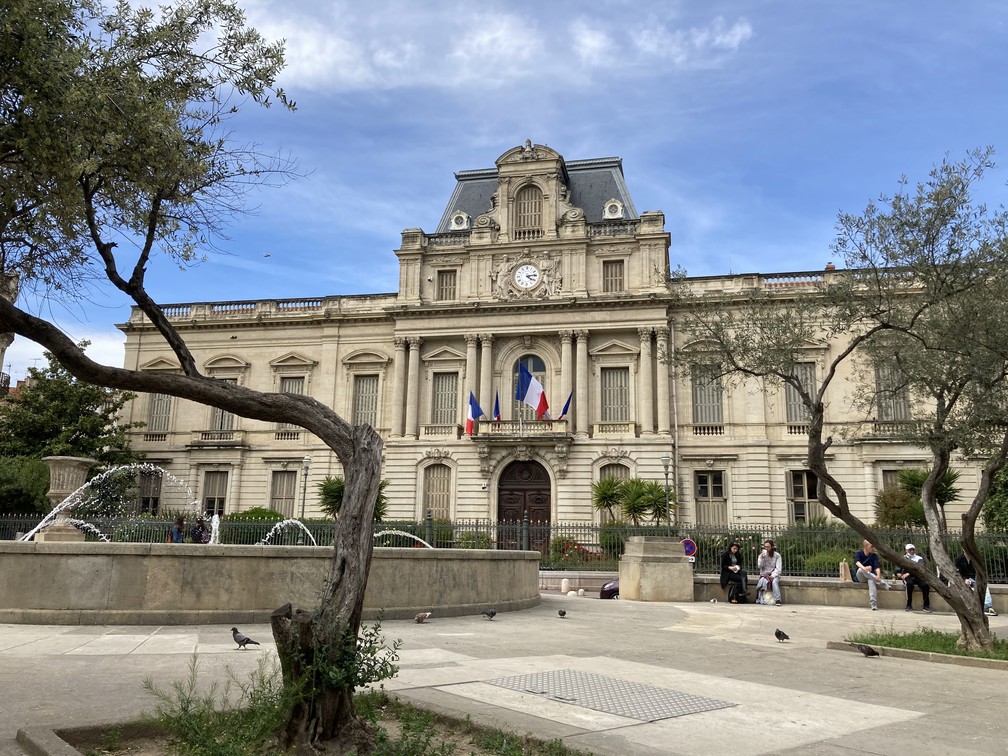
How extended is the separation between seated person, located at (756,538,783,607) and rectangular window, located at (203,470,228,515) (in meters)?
28.0

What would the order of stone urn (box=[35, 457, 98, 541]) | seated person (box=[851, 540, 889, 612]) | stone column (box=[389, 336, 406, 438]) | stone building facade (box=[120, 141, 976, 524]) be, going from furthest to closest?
stone column (box=[389, 336, 406, 438]) < stone building facade (box=[120, 141, 976, 524]) < seated person (box=[851, 540, 889, 612]) < stone urn (box=[35, 457, 98, 541])

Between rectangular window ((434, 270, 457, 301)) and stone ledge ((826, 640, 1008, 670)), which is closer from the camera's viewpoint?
stone ledge ((826, 640, 1008, 670))

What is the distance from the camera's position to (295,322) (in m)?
40.2

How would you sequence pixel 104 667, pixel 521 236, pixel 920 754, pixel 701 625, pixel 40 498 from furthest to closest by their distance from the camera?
pixel 521 236 < pixel 40 498 < pixel 701 625 < pixel 104 667 < pixel 920 754

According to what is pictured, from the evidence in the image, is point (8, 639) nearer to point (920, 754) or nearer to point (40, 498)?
point (920, 754)

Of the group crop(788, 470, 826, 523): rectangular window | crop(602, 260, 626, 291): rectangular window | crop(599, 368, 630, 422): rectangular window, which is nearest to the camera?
crop(788, 470, 826, 523): rectangular window

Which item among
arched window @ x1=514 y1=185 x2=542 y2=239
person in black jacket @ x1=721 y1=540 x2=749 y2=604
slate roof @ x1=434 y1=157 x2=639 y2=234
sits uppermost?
slate roof @ x1=434 y1=157 x2=639 y2=234

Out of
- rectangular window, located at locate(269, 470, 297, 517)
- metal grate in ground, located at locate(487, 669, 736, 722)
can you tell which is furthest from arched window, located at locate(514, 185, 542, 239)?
metal grate in ground, located at locate(487, 669, 736, 722)

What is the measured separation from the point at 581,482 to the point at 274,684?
29203mm

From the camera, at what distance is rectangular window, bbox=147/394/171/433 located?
4038 centimetres

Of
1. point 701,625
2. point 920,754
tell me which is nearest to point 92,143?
point 920,754

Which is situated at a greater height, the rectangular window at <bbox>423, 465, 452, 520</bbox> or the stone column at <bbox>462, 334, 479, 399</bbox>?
the stone column at <bbox>462, 334, 479, 399</bbox>

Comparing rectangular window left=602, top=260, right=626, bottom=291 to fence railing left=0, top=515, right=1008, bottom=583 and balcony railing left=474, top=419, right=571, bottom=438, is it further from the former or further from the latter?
fence railing left=0, top=515, right=1008, bottom=583

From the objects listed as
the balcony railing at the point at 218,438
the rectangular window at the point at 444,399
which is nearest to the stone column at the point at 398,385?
the rectangular window at the point at 444,399
